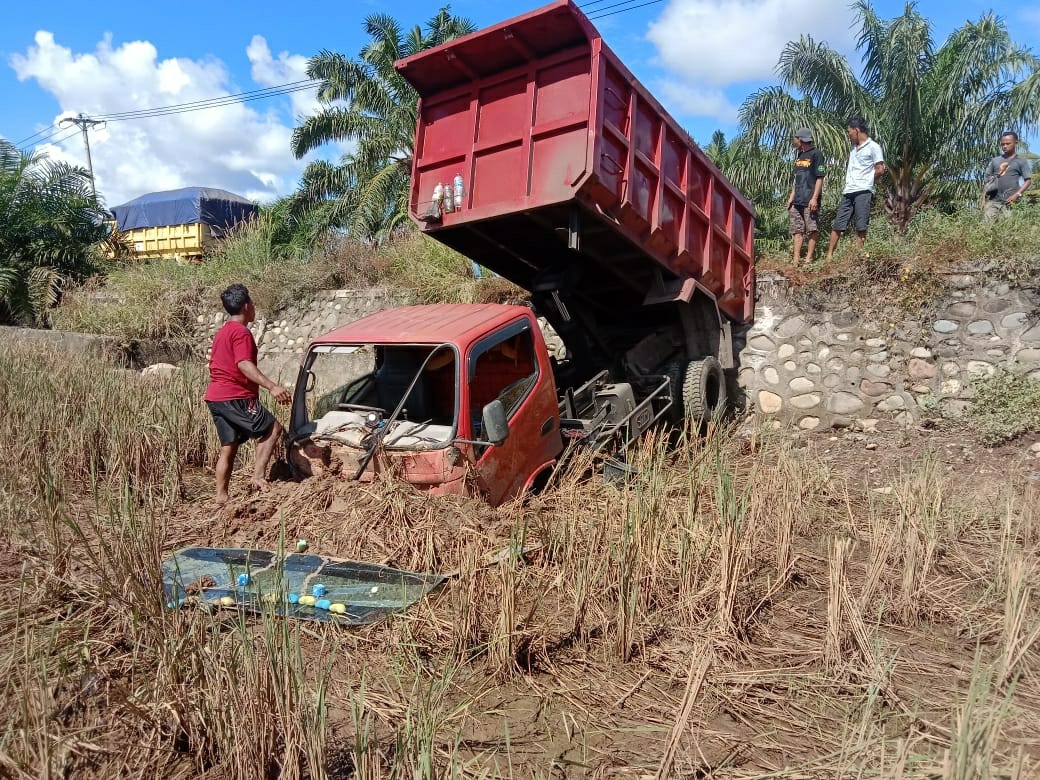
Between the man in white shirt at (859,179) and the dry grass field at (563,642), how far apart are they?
4253 mm

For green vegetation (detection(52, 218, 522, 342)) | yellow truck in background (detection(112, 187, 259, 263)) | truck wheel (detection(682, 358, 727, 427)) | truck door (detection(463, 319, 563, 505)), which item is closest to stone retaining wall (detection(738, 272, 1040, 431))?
truck wheel (detection(682, 358, 727, 427))

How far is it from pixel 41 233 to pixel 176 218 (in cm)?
1165

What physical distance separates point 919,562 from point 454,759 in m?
2.75

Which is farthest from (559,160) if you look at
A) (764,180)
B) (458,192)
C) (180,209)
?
(180,209)

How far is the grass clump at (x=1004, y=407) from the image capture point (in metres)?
6.43

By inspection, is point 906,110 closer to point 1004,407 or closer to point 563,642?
point 1004,407

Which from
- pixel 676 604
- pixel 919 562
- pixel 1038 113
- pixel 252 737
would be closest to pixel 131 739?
pixel 252 737

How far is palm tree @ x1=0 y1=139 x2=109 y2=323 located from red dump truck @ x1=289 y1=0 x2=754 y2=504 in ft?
30.8

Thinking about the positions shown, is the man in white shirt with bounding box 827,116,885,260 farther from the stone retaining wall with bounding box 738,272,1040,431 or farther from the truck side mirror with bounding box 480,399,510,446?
the truck side mirror with bounding box 480,399,510,446

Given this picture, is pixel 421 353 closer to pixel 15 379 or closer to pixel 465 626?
pixel 465 626

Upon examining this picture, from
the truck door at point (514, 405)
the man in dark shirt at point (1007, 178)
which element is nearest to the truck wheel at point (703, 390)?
the truck door at point (514, 405)

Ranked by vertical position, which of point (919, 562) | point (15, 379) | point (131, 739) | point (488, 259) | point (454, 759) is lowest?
point (131, 739)

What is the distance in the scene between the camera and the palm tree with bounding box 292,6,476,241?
17.6 meters

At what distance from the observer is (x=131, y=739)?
2039 mm
